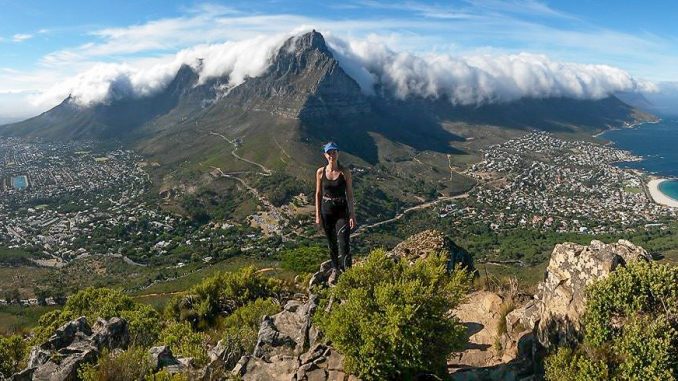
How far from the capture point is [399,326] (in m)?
9.70

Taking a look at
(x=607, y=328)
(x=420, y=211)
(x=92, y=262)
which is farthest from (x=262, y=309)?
(x=420, y=211)

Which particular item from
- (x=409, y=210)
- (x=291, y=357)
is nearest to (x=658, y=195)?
(x=409, y=210)

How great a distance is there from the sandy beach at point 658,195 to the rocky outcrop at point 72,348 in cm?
17456

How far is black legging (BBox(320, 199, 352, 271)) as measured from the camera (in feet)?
42.1

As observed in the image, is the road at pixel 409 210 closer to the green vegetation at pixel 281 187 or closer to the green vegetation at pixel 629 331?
the green vegetation at pixel 281 187

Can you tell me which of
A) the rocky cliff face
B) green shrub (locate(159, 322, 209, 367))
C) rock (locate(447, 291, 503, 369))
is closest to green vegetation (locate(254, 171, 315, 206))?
green shrub (locate(159, 322, 209, 367))

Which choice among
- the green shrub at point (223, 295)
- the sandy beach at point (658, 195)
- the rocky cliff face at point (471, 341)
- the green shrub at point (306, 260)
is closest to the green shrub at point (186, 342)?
the rocky cliff face at point (471, 341)

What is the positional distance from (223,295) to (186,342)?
9.72 m

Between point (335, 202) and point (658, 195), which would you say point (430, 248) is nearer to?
point (335, 202)

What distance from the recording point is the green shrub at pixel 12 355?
16.0 meters

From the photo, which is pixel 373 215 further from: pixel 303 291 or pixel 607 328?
pixel 607 328

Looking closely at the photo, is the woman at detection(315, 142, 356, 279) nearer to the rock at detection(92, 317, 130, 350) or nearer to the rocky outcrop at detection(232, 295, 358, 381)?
the rocky outcrop at detection(232, 295, 358, 381)

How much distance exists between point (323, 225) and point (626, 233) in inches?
5015

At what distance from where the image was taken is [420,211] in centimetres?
15000
